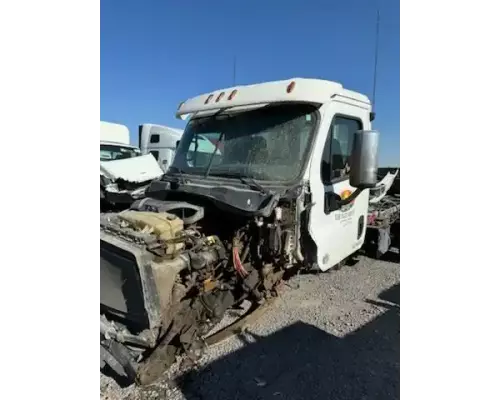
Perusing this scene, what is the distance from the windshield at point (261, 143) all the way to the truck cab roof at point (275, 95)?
9cm

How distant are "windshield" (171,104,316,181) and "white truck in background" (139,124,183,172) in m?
6.98

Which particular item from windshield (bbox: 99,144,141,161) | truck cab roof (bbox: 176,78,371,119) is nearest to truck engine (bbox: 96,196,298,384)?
truck cab roof (bbox: 176,78,371,119)

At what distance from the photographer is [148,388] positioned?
2.08 meters

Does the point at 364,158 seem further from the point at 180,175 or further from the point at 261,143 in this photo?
the point at 180,175

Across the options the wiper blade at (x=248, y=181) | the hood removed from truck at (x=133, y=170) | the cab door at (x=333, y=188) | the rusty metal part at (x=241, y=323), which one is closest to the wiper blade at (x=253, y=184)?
the wiper blade at (x=248, y=181)

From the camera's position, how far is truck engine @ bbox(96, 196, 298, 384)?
6.25 feet

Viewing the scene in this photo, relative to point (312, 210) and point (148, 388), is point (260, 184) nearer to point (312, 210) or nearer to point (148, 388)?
point (312, 210)

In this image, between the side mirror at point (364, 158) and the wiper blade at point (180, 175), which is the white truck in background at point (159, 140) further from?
the side mirror at point (364, 158)

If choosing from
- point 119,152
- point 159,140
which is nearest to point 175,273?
point 119,152

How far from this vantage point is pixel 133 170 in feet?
19.6

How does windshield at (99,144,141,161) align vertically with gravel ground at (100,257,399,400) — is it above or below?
above

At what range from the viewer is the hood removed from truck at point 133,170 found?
18.6 ft

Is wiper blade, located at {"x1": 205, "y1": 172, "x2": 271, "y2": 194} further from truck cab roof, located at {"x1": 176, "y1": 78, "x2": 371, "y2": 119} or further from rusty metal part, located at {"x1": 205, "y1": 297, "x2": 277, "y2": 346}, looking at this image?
rusty metal part, located at {"x1": 205, "y1": 297, "x2": 277, "y2": 346}
